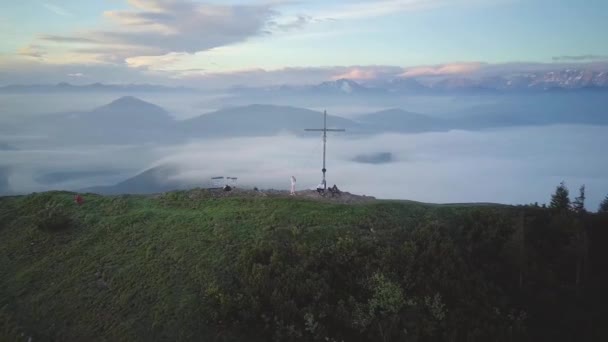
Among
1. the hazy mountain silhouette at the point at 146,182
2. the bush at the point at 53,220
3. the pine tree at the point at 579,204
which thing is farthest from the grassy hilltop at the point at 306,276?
the hazy mountain silhouette at the point at 146,182

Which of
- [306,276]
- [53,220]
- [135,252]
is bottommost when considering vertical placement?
Result: [306,276]

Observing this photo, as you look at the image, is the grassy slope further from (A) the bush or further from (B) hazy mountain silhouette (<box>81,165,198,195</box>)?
(B) hazy mountain silhouette (<box>81,165,198,195</box>)

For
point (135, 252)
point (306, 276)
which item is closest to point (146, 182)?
point (135, 252)

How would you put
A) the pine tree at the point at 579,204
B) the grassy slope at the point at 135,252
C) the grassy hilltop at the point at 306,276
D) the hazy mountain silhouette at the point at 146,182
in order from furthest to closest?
1. the hazy mountain silhouette at the point at 146,182
2. the pine tree at the point at 579,204
3. the grassy slope at the point at 135,252
4. the grassy hilltop at the point at 306,276

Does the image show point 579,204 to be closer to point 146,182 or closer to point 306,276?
point 306,276

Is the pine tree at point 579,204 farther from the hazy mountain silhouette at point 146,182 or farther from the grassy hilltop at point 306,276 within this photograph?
Result: the hazy mountain silhouette at point 146,182
